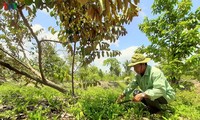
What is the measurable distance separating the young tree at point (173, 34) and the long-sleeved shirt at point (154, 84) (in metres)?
6.56

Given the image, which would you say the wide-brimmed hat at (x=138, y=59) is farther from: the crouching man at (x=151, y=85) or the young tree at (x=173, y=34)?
the young tree at (x=173, y=34)

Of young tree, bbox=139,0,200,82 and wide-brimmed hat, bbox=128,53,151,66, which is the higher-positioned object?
young tree, bbox=139,0,200,82

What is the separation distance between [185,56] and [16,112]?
9.96 meters

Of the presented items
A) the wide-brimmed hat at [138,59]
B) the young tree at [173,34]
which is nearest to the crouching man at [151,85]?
the wide-brimmed hat at [138,59]

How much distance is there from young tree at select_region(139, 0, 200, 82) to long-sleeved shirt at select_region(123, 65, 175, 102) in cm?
656

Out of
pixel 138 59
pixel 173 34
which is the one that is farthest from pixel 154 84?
pixel 173 34

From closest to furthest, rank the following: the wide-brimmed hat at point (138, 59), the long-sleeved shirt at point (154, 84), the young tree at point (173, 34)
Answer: the long-sleeved shirt at point (154, 84) → the wide-brimmed hat at point (138, 59) → the young tree at point (173, 34)

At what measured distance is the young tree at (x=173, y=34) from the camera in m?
11.6

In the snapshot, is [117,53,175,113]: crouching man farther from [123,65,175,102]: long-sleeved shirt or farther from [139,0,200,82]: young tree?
[139,0,200,82]: young tree

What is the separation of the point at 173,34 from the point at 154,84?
875 centimetres

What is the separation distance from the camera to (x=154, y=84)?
433 cm

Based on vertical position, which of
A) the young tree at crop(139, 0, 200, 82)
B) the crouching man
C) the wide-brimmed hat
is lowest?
the crouching man

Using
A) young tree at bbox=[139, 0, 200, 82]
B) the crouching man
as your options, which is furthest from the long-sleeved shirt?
young tree at bbox=[139, 0, 200, 82]

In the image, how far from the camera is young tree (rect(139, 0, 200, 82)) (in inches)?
456
